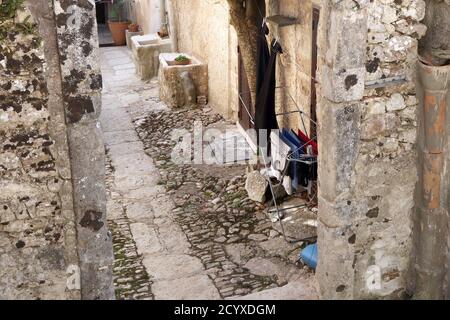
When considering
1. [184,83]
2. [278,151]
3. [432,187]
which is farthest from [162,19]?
[432,187]

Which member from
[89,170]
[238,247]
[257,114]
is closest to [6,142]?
[89,170]

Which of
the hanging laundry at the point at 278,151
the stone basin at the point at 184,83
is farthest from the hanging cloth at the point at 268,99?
the stone basin at the point at 184,83

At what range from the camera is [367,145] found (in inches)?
208

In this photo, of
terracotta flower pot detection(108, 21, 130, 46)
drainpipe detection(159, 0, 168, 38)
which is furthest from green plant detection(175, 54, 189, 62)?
terracotta flower pot detection(108, 21, 130, 46)

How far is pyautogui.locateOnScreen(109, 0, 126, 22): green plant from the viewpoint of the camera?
765 inches

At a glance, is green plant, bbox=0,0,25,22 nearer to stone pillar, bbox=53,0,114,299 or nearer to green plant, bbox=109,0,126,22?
stone pillar, bbox=53,0,114,299

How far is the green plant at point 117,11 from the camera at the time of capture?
19.4 meters

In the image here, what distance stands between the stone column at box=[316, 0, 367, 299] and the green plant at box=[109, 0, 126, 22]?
14957 millimetres

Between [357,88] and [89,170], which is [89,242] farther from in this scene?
[357,88]

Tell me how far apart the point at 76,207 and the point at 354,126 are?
2.21 meters

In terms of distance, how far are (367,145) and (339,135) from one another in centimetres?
29

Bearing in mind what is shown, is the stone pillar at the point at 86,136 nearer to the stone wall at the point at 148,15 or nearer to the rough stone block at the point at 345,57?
the rough stone block at the point at 345,57

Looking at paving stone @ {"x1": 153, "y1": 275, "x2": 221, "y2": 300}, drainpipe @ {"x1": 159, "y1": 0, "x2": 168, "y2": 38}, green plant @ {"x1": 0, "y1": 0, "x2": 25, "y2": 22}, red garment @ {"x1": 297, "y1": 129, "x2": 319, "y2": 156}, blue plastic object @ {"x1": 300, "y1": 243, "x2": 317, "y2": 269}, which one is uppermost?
green plant @ {"x1": 0, "y1": 0, "x2": 25, "y2": 22}

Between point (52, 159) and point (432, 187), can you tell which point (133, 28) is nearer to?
point (432, 187)
